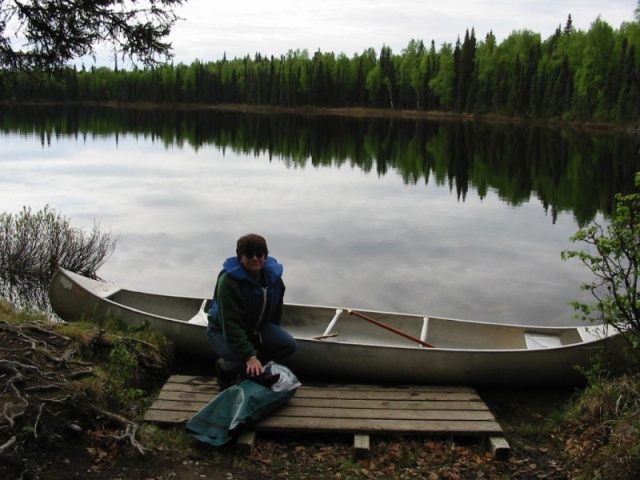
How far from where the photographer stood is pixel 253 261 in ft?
19.6

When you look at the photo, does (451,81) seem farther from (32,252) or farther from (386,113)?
(32,252)

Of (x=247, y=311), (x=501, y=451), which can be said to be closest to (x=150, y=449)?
(x=247, y=311)

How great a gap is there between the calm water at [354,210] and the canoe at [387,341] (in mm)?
3639

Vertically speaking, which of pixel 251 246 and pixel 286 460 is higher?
pixel 251 246

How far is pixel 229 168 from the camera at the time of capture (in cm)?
3669

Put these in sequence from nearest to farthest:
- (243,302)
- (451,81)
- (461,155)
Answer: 1. (243,302)
2. (461,155)
3. (451,81)

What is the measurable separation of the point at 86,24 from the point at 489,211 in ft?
59.4

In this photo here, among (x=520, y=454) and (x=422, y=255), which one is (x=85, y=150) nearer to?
(x=422, y=255)

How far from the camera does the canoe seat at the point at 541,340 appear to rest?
8539 mm

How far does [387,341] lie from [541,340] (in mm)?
2003

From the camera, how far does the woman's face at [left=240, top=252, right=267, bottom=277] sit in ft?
19.5

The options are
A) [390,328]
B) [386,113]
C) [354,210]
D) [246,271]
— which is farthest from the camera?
[386,113]

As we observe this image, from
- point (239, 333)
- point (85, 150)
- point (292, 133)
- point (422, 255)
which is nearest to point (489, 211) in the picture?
point (422, 255)

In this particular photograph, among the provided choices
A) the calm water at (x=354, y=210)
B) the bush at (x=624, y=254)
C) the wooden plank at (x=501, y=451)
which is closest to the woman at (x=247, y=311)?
the wooden plank at (x=501, y=451)
